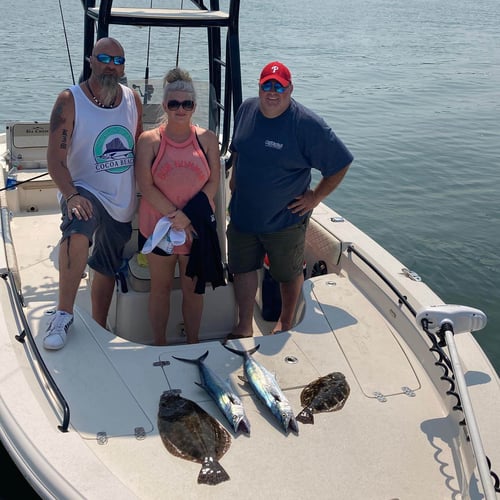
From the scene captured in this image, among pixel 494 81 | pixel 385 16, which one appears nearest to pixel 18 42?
pixel 494 81

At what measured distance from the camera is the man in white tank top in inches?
133

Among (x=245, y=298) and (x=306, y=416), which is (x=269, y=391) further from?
(x=245, y=298)

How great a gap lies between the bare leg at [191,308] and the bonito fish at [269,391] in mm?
511

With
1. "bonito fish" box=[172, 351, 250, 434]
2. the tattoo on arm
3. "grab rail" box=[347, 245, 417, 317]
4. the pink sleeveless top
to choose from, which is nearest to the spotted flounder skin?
"bonito fish" box=[172, 351, 250, 434]

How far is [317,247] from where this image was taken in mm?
4840

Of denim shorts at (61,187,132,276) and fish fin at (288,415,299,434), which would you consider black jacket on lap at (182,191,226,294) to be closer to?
denim shorts at (61,187,132,276)

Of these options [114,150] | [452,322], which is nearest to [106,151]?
[114,150]

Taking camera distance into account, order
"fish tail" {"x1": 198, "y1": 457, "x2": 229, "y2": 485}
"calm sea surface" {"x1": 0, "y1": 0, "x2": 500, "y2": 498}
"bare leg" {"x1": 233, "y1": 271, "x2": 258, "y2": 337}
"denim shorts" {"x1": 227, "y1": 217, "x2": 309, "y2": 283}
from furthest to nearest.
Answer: "calm sea surface" {"x1": 0, "y1": 0, "x2": 500, "y2": 498} → "bare leg" {"x1": 233, "y1": 271, "x2": 258, "y2": 337} → "denim shorts" {"x1": 227, "y1": 217, "x2": 309, "y2": 283} → "fish tail" {"x1": 198, "y1": 457, "x2": 229, "y2": 485}

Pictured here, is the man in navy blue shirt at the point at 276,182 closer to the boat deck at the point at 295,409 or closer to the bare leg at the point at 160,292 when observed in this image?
the boat deck at the point at 295,409

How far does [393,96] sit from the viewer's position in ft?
54.9

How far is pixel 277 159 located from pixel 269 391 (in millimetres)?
1354

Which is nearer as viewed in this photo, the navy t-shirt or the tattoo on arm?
the tattoo on arm

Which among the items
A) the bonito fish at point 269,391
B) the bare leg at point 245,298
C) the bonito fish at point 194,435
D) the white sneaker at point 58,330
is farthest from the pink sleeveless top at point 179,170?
the bonito fish at point 194,435

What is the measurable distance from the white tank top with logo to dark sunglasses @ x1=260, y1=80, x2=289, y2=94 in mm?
750
